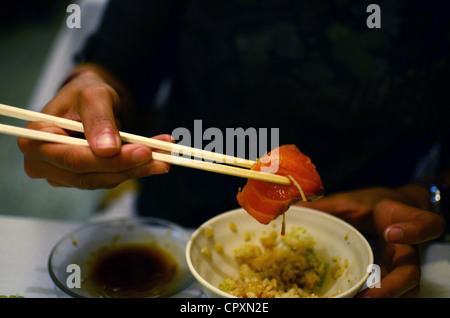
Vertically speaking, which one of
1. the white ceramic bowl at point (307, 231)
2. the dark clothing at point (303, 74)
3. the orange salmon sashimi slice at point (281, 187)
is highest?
the dark clothing at point (303, 74)

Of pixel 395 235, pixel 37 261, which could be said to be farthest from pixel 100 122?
pixel 395 235

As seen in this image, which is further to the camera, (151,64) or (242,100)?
(151,64)

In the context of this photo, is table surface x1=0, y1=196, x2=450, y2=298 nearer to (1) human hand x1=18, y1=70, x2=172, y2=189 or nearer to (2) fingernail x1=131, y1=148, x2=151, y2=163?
(1) human hand x1=18, y1=70, x2=172, y2=189

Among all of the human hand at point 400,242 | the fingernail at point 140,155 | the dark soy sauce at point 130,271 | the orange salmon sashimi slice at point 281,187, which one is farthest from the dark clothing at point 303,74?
the fingernail at point 140,155

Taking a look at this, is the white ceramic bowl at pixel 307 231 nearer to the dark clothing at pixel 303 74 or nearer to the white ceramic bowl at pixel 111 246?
the white ceramic bowl at pixel 111 246

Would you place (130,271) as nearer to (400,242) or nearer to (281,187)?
(281,187)
